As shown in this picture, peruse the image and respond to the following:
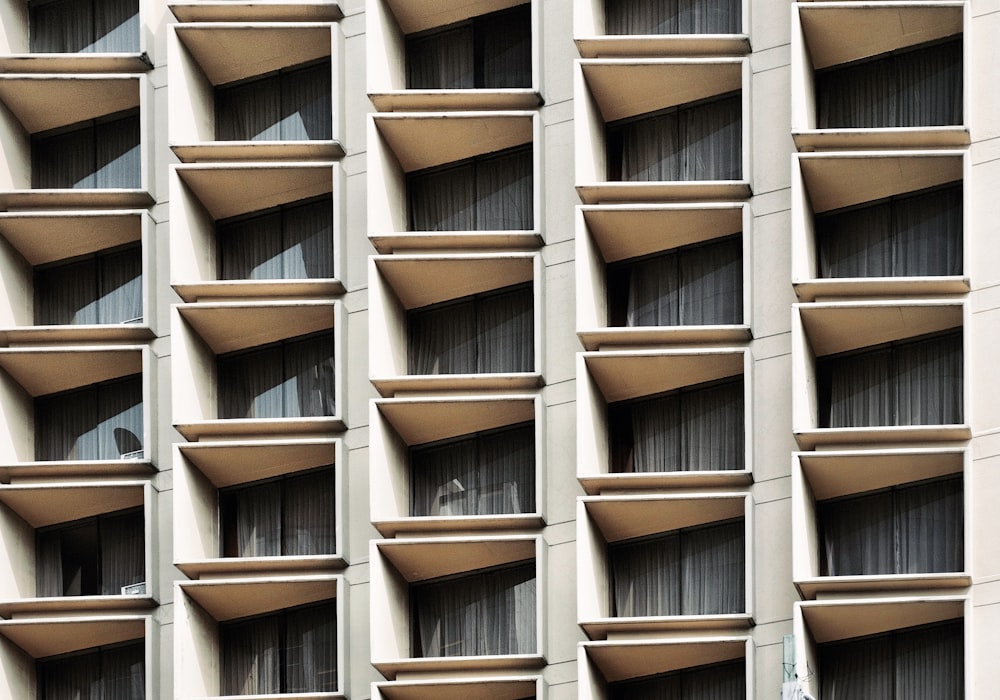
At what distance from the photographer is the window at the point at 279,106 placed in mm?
58000

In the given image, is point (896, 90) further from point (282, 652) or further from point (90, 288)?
point (90, 288)

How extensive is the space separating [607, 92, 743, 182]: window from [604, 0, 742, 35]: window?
1.68 meters

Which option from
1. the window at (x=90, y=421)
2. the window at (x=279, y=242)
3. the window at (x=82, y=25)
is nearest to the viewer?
the window at (x=279, y=242)

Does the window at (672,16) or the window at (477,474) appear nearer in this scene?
the window at (477,474)

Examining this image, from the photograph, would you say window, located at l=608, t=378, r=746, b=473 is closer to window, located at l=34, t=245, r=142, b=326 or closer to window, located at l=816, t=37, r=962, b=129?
window, located at l=816, t=37, r=962, b=129

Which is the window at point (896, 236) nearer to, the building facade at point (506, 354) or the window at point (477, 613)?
the building facade at point (506, 354)

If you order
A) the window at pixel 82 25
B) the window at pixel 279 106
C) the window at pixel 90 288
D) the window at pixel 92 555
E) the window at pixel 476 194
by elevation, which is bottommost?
the window at pixel 92 555

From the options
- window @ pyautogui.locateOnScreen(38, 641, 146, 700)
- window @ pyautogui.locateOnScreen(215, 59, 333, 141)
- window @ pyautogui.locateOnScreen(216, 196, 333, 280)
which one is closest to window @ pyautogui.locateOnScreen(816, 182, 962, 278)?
window @ pyautogui.locateOnScreen(216, 196, 333, 280)

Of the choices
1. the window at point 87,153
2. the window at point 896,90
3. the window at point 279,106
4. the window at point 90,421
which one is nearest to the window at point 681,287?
the window at point 896,90

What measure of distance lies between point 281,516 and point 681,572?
28.1ft

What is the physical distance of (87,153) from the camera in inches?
2329

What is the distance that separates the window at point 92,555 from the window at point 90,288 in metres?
4.44
